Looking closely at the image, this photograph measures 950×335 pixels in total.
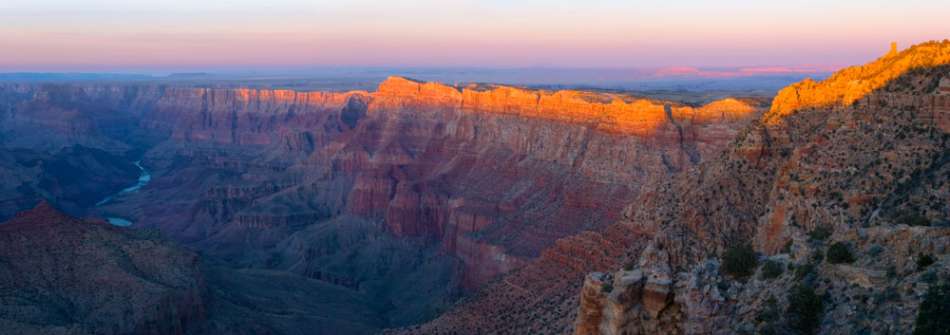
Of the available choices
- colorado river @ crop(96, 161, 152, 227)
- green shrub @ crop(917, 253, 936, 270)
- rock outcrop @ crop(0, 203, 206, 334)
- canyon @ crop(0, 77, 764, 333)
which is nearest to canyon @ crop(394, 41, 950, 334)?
green shrub @ crop(917, 253, 936, 270)

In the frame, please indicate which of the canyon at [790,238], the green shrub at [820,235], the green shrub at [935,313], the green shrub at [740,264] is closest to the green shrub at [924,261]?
the canyon at [790,238]

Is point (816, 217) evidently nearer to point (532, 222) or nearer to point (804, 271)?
point (804, 271)

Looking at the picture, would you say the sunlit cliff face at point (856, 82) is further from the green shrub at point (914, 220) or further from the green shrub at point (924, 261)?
the green shrub at point (924, 261)

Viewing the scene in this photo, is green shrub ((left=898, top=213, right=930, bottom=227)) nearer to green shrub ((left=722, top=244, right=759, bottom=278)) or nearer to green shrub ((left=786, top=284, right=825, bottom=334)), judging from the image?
green shrub ((left=722, top=244, right=759, bottom=278))

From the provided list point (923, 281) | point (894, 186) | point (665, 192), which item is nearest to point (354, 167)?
point (665, 192)

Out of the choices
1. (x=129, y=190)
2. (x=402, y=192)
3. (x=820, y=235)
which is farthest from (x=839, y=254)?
(x=129, y=190)

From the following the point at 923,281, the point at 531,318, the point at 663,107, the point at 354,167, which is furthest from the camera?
the point at 354,167

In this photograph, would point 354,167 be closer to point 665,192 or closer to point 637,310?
point 665,192
